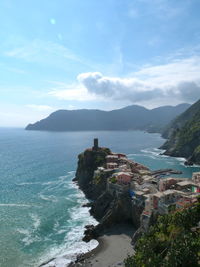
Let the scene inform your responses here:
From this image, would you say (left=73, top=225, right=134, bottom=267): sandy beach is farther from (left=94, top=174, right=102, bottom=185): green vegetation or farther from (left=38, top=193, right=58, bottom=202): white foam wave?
(left=38, top=193, right=58, bottom=202): white foam wave

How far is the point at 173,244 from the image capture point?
95.8 ft

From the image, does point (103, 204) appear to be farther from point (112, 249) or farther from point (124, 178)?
point (112, 249)

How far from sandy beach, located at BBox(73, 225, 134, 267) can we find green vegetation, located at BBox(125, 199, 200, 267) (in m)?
10.3

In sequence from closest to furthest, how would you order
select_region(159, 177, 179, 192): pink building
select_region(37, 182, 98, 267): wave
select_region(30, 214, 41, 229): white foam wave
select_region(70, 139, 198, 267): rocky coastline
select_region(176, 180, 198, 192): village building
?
select_region(37, 182, 98, 267): wave, select_region(70, 139, 198, 267): rocky coastline, select_region(30, 214, 41, 229): white foam wave, select_region(176, 180, 198, 192): village building, select_region(159, 177, 179, 192): pink building

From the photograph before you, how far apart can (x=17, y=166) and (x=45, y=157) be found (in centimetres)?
2555

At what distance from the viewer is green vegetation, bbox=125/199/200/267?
1056 inches

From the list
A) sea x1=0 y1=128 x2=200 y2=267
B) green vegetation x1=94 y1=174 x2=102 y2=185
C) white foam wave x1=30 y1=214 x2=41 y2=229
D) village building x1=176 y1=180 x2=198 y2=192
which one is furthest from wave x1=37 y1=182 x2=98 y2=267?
village building x1=176 y1=180 x2=198 y2=192

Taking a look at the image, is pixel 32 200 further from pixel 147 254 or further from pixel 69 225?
pixel 147 254

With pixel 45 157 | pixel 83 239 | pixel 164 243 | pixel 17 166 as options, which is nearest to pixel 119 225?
pixel 83 239

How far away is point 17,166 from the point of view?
12462 centimetres

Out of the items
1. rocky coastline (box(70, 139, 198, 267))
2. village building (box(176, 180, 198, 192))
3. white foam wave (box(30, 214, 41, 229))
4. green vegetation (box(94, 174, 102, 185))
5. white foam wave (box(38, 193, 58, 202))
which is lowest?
white foam wave (box(30, 214, 41, 229))

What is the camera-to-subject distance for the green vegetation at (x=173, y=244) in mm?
26812

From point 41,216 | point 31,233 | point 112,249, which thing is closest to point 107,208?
point 112,249

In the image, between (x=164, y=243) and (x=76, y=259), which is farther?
(x=76, y=259)
